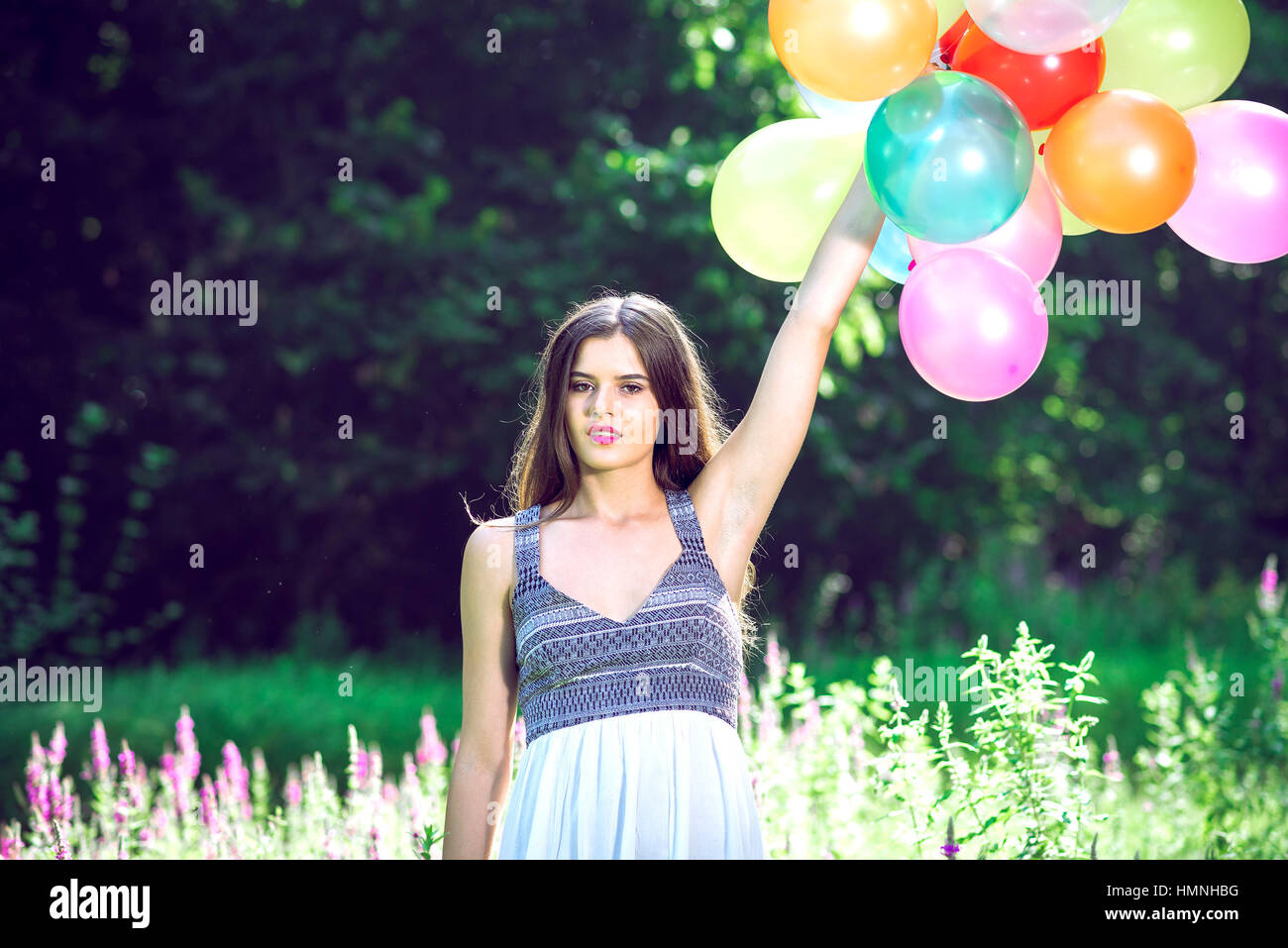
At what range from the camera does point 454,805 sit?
224 centimetres

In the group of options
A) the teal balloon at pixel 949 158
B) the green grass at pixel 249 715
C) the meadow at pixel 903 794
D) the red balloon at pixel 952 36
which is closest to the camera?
the teal balloon at pixel 949 158

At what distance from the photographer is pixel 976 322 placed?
2188 mm

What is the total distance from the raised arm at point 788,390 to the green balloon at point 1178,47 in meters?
0.59

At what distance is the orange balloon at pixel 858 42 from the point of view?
2137mm

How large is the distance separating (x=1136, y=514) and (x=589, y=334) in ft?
26.7

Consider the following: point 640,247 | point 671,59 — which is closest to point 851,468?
point 640,247

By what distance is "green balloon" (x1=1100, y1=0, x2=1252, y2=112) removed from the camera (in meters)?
2.37

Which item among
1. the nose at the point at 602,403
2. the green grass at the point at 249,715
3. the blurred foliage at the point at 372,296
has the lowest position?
the green grass at the point at 249,715

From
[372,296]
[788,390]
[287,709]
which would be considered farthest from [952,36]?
[372,296]

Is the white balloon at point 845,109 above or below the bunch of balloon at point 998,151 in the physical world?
above

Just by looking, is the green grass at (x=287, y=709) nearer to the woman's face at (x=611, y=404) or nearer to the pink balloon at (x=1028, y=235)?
the pink balloon at (x=1028, y=235)

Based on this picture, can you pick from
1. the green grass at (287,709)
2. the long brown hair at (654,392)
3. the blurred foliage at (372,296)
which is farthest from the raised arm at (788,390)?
the blurred foliage at (372,296)

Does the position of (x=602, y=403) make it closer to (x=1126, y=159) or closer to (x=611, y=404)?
(x=611, y=404)

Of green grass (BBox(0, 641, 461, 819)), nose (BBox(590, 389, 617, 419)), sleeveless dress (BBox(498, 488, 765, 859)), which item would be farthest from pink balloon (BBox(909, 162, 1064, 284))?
green grass (BBox(0, 641, 461, 819))
